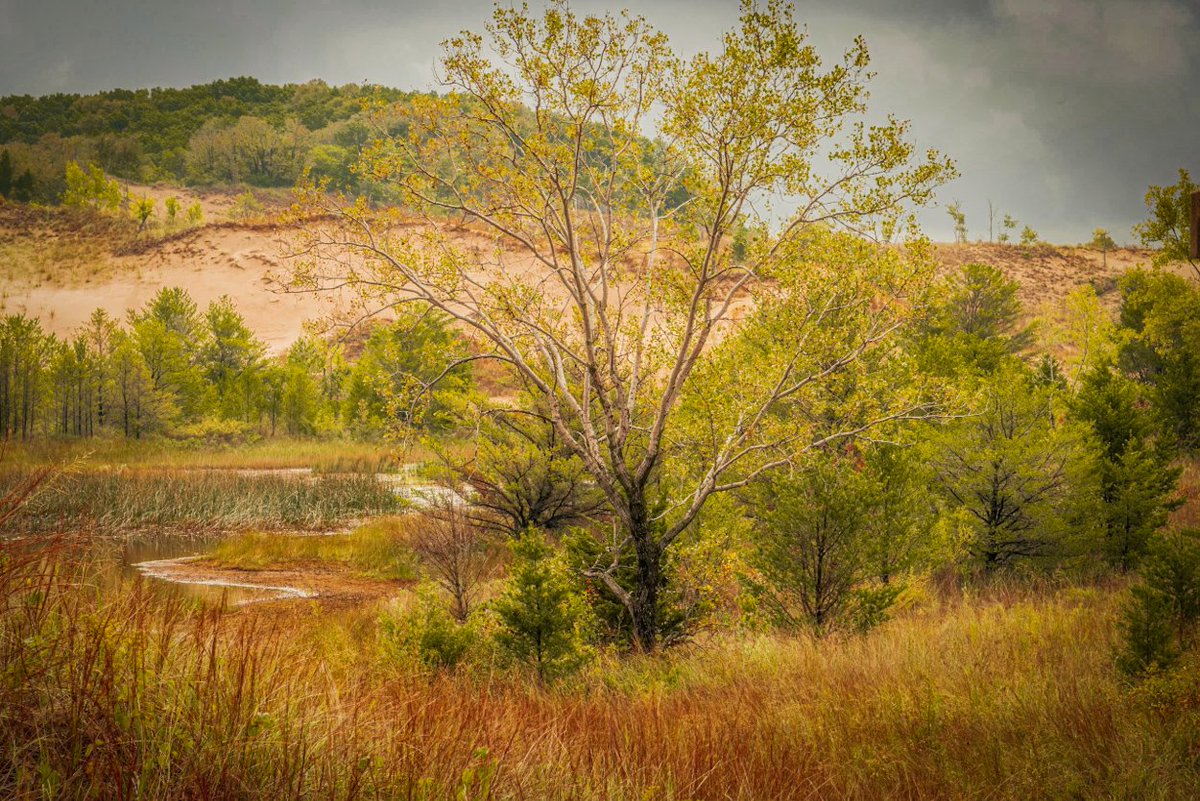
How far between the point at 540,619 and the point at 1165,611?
600 cm

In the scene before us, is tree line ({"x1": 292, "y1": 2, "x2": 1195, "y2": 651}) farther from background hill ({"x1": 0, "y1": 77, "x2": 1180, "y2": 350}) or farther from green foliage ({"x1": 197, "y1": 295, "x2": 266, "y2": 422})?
green foliage ({"x1": 197, "y1": 295, "x2": 266, "y2": 422})

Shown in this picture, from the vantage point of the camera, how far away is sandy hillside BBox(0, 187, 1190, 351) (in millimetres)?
66500

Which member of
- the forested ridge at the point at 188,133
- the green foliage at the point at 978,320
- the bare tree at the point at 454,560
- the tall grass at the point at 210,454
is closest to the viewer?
the bare tree at the point at 454,560

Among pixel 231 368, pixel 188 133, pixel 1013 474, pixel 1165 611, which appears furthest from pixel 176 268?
pixel 1165 611

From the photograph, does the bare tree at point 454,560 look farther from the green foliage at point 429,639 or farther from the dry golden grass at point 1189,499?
the dry golden grass at point 1189,499

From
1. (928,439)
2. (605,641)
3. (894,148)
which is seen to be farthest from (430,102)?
(928,439)

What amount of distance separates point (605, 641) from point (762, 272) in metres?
6.06

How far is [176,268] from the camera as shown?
71.2 meters

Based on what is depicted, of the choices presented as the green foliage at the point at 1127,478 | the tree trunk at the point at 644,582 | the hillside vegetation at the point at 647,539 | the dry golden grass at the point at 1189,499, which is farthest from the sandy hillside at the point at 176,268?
the tree trunk at the point at 644,582

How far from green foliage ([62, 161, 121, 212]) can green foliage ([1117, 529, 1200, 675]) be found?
9419 cm

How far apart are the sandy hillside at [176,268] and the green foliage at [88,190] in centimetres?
231

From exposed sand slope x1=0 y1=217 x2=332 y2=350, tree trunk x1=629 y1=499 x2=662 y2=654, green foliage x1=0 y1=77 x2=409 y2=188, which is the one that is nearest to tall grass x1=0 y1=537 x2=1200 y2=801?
tree trunk x1=629 y1=499 x2=662 y2=654

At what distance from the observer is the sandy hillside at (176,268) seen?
66500 millimetres

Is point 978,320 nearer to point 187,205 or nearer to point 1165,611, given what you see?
point 1165,611
